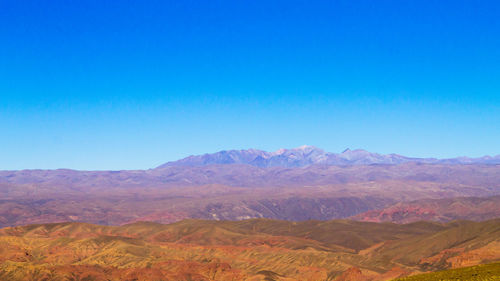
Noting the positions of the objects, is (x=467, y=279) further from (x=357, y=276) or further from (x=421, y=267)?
(x=421, y=267)

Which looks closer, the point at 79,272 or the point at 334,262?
the point at 79,272

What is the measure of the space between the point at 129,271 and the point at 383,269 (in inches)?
3274

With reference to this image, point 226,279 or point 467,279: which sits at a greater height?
point 467,279

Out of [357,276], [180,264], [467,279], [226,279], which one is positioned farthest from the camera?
[180,264]

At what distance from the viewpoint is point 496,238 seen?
18388cm

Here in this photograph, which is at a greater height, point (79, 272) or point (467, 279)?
point (467, 279)

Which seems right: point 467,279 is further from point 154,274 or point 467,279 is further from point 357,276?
point 154,274

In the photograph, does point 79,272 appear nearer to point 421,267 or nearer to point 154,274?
point 154,274

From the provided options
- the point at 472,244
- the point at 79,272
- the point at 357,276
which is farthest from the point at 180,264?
the point at 472,244

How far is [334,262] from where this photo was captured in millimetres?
194750

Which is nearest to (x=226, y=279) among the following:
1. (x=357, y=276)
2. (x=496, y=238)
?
(x=357, y=276)

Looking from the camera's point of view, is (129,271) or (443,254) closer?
(129,271)

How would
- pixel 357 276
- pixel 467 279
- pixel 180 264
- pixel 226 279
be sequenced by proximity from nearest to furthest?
pixel 467 279, pixel 357 276, pixel 226 279, pixel 180 264

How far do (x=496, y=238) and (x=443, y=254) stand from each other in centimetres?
1791
